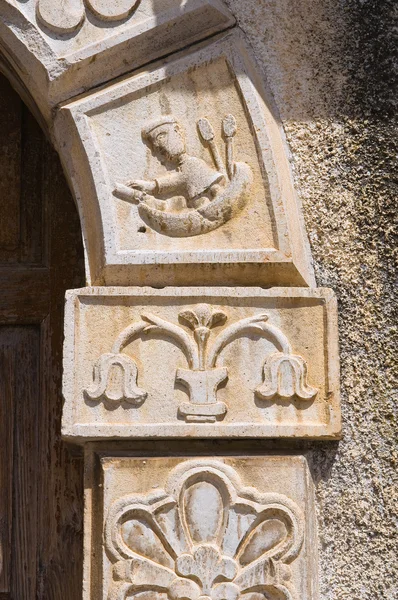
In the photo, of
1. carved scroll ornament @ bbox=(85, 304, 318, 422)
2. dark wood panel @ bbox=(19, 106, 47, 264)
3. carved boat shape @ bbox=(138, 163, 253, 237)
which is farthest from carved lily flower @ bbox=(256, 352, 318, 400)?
dark wood panel @ bbox=(19, 106, 47, 264)

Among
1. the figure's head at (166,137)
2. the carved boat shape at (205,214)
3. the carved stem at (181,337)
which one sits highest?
the figure's head at (166,137)

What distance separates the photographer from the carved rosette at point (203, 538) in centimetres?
137

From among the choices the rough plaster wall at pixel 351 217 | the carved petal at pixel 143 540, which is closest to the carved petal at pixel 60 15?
the rough plaster wall at pixel 351 217

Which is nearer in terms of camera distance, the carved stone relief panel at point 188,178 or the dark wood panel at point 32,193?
the carved stone relief panel at point 188,178

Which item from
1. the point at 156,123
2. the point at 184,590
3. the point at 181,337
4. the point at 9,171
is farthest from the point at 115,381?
the point at 9,171

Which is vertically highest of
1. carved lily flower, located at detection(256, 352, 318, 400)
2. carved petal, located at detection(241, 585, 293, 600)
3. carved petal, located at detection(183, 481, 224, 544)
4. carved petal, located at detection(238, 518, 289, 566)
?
carved lily flower, located at detection(256, 352, 318, 400)

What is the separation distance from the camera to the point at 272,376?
55.9 inches

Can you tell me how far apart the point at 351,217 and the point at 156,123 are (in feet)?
1.22

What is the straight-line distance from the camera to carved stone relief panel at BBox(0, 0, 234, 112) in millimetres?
1507

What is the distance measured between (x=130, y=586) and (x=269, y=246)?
0.59 meters

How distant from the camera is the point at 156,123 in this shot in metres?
1.50

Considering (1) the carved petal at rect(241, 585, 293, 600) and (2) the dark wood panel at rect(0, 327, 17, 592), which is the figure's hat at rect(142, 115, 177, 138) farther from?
(1) the carved petal at rect(241, 585, 293, 600)

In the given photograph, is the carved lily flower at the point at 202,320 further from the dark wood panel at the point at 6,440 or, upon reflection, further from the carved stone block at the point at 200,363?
the dark wood panel at the point at 6,440

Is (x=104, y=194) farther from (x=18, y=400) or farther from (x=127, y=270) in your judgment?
(x=18, y=400)
